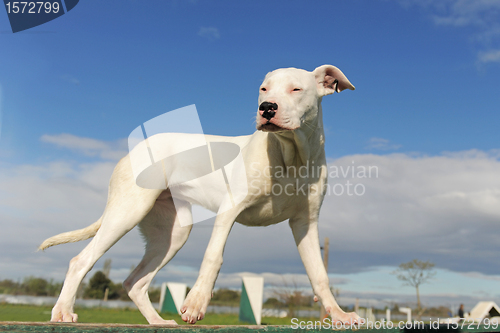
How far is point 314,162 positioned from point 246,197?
0.94m

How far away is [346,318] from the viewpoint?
361cm

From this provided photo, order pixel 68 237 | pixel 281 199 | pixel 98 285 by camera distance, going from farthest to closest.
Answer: pixel 98 285 → pixel 68 237 → pixel 281 199

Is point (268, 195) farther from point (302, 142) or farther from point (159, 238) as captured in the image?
point (159, 238)

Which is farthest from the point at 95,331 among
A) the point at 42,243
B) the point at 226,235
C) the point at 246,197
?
the point at 42,243

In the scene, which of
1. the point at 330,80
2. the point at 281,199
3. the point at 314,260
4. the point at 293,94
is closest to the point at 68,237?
the point at 281,199

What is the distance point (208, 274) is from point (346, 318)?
55.7 inches

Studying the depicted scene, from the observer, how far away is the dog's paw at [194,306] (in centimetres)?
312

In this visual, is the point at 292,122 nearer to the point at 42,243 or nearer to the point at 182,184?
the point at 182,184

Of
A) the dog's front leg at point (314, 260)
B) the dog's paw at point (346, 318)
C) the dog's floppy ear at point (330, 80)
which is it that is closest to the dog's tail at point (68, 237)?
the dog's front leg at point (314, 260)

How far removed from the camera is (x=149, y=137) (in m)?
5.12

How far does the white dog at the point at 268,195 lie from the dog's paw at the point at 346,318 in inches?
0.5

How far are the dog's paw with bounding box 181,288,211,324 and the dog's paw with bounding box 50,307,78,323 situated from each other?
1.27m

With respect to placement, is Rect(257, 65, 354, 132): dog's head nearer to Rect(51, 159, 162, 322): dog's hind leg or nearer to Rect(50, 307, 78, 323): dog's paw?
Rect(51, 159, 162, 322): dog's hind leg

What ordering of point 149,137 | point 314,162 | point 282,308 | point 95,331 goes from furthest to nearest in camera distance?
point 282,308 < point 149,137 < point 314,162 < point 95,331
